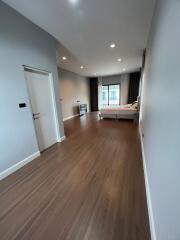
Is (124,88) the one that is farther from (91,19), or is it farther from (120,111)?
(91,19)

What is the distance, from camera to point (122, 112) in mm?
5590

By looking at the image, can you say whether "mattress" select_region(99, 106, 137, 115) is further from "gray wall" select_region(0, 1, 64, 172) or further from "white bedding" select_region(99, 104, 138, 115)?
"gray wall" select_region(0, 1, 64, 172)

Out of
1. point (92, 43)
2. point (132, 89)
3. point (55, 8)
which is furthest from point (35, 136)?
point (132, 89)

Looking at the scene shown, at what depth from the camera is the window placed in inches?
352

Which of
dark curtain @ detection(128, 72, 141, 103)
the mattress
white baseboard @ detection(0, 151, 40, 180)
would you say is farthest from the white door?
dark curtain @ detection(128, 72, 141, 103)

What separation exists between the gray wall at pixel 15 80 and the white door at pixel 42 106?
22 cm

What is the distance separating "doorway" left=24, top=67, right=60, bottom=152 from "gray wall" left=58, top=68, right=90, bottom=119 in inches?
123

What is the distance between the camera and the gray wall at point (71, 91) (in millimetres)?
6225

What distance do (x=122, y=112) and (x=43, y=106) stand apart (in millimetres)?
3971

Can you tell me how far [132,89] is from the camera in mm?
8039

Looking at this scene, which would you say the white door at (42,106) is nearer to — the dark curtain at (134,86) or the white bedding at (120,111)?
the white bedding at (120,111)

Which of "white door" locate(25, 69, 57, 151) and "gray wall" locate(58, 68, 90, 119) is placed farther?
"gray wall" locate(58, 68, 90, 119)

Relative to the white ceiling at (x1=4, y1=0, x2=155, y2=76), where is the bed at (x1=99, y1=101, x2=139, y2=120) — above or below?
below

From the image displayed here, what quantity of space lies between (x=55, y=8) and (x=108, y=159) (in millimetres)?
3078
